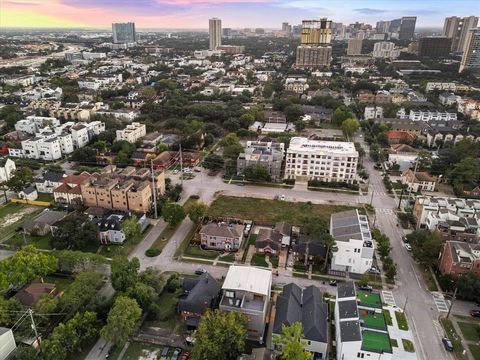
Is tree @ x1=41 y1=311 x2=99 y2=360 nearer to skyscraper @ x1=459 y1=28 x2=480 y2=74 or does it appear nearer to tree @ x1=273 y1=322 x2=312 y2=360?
tree @ x1=273 y1=322 x2=312 y2=360

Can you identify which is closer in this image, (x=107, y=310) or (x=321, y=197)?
(x=107, y=310)

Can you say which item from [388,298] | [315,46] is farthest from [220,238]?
[315,46]

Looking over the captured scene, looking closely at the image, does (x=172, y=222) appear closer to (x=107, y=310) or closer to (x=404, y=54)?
(x=107, y=310)

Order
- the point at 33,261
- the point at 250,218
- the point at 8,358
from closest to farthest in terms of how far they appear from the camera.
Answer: the point at 8,358
the point at 33,261
the point at 250,218

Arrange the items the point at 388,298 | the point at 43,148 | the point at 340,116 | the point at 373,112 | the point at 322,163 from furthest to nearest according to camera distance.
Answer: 1. the point at 373,112
2. the point at 340,116
3. the point at 43,148
4. the point at 322,163
5. the point at 388,298

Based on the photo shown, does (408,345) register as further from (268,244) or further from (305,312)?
(268,244)

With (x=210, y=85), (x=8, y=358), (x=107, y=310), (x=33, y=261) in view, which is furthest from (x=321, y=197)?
(x=210, y=85)

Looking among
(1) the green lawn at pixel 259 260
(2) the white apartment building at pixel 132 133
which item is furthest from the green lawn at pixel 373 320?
(2) the white apartment building at pixel 132 133
